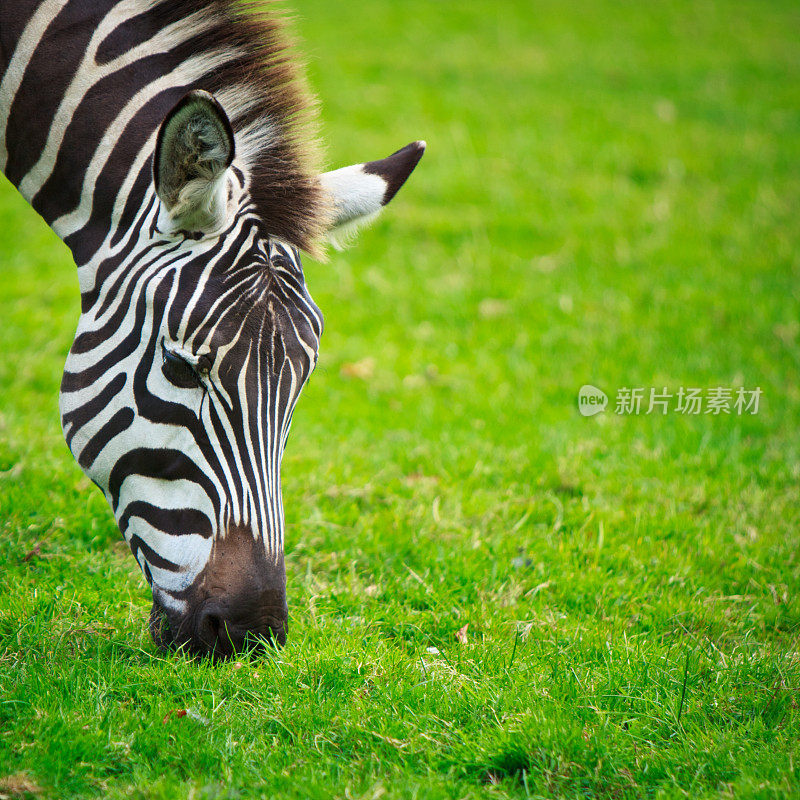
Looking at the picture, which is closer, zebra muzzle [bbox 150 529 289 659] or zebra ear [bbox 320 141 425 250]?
zebra muzzle [bbox 150 529 289 659]

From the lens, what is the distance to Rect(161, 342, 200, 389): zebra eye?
2.91 m

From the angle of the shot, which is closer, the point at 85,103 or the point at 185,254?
the point at 185,254

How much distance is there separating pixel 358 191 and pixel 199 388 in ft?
3.66

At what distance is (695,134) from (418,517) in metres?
9.80

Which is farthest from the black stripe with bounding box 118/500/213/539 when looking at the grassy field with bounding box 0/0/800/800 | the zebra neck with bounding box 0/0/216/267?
the zebra neck with bounding box 0/0/216/267

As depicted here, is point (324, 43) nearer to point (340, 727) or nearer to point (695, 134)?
point (695, 134)

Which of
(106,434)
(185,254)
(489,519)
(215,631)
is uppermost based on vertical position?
(185,254)

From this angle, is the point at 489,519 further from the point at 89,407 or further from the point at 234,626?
the point at 89,407

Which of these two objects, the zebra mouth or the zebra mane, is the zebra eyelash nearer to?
the zebra mane

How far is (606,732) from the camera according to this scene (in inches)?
118

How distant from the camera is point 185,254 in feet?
9.83

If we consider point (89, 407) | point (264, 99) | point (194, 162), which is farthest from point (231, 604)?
point (264, 99)

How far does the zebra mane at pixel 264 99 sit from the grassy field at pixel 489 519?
58cm

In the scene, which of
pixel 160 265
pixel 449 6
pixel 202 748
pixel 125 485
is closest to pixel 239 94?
pixel 160 265
